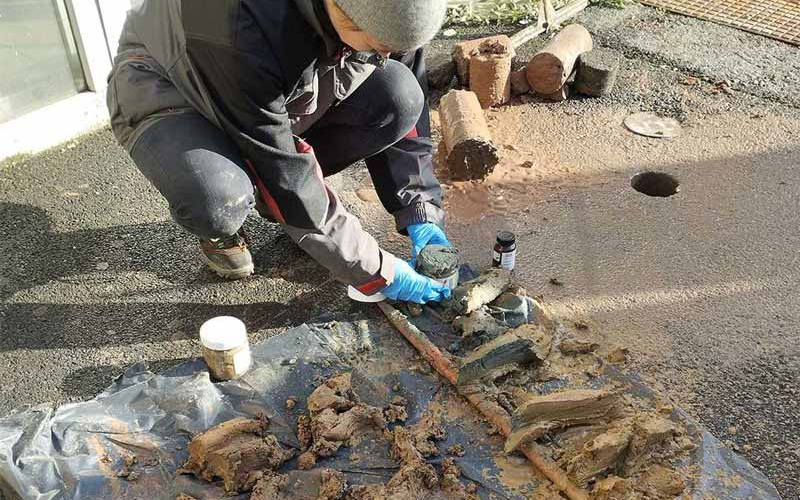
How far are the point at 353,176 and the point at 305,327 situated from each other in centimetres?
127

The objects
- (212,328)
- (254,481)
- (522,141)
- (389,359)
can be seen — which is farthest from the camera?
(522,141)

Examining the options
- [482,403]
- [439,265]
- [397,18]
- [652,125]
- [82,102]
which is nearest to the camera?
[397,18]

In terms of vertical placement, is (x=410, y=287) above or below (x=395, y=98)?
below

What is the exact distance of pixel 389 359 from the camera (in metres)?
2.93

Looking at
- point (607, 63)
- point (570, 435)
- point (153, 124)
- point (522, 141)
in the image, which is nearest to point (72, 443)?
point (153, 124)

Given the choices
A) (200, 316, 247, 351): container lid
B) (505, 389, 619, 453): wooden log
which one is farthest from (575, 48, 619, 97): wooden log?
(200, 316, 247, 351): container lid

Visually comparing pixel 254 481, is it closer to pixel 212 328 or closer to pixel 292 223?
pixel 212 328

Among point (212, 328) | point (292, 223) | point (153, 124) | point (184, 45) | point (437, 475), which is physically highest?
point (184, 45)

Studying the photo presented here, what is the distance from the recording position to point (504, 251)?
3199 mm

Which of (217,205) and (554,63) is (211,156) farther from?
(554,63)

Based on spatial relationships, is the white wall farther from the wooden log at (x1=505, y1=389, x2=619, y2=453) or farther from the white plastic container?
the wooden log at (x1=505, y1=389, x2=619, y2=453)

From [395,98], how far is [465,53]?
163 cm

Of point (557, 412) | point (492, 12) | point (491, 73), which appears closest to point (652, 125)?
point (491, 73)

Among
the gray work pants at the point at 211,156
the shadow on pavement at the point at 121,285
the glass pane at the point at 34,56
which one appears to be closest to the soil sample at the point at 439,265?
the shadow on pavement at the point at 121,285
